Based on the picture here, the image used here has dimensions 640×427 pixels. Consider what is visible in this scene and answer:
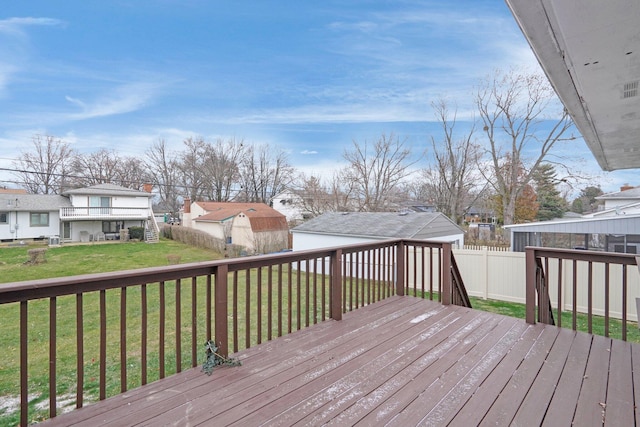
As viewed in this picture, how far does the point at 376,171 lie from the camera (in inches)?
840

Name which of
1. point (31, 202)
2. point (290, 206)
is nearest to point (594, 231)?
point (290, 206)

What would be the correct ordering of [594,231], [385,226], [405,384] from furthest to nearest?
1. [385,226]
2. [594,231]
3. [405,384]

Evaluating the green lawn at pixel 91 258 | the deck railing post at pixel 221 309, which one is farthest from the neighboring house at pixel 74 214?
the deck railing post at pixel 221 309

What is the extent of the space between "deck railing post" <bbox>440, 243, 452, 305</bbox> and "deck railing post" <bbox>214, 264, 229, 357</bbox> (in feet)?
8.74

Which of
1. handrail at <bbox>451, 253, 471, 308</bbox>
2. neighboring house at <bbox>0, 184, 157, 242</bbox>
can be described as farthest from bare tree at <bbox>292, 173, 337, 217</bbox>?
handrail at <bbox>451, 253, 471, 308</bbox>

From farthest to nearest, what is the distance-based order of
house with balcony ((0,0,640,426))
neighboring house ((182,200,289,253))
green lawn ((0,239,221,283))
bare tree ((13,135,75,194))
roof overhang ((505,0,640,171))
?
1. bare tree ((13,135,75,194))
2. neighboring house ((182,200,289,253))
3. green lawn ((0,239,221,283))
4. house with balcony ((0,0,640,426))
5. roof overhang ((505,0,640,171))

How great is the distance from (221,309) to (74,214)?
2441cm

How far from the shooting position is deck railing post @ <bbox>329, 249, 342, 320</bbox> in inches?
135

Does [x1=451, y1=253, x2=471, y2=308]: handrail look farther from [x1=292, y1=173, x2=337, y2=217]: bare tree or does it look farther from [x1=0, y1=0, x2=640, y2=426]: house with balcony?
[x1=292, y1=173, x2=337, y2=217]: bare tree

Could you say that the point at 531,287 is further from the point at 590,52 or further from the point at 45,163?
the point at 45,163

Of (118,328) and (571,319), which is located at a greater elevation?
(571,319)

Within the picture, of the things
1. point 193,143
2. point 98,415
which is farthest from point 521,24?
point 193,143

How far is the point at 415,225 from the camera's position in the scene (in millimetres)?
11789

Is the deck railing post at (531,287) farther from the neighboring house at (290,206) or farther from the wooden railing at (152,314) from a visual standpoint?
the neighboring house at (290,206)
